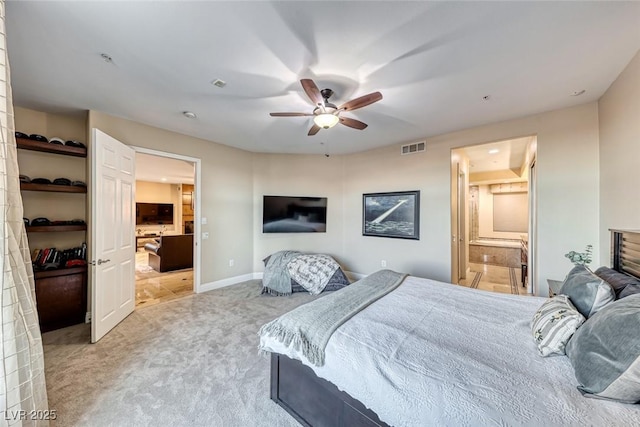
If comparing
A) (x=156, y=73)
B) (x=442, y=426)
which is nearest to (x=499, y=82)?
(x=442, y=426)

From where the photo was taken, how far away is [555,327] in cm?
131

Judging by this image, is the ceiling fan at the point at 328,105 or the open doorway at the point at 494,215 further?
the open doorway at the point at 494,215

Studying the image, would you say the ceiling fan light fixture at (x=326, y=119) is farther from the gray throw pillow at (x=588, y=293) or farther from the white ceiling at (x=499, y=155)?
the white ceiling at (x=499, y=155)

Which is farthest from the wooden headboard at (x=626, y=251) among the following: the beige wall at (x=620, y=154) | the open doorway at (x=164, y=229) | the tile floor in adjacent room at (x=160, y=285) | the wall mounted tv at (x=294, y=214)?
the tile floor in adjacent room at (x=160, y=285)

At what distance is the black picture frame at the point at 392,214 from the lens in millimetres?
4328

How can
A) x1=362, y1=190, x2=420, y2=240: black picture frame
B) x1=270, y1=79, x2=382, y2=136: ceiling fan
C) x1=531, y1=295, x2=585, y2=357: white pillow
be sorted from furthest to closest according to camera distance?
x1=362, y1=190, x2=420, y2=240: black picture frame → x1=270, y1=79, x2=382, y2=136: ceiling fan → x1=531, y1=295, x2=585, y2=357: white pillow

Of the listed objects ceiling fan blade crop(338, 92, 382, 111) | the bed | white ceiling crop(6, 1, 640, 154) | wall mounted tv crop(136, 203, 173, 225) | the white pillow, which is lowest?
the bed

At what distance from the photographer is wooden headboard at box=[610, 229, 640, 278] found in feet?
6.23

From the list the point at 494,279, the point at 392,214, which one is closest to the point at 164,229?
the point at 392,214

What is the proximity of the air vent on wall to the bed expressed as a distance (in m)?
2.92

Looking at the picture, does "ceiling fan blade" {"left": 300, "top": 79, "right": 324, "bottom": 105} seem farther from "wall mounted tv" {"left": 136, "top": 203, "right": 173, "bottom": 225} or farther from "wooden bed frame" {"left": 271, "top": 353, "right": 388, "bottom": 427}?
"wall mounted tv" {"left": 136, "top": 203, "right": 173, "bottom": 225}

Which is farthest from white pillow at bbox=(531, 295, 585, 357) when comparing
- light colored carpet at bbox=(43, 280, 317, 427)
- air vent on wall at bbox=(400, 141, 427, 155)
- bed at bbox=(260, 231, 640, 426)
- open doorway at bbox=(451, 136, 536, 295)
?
air vent on wall at bbox=(400, 141, 427, 155)

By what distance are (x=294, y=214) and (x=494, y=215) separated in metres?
6.28

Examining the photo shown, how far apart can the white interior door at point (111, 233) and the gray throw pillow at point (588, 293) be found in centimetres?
418
